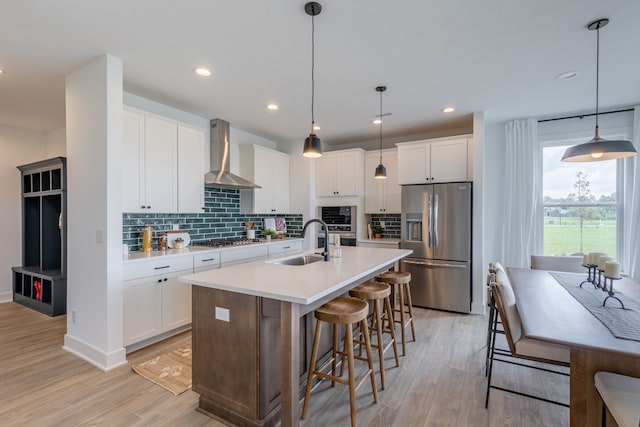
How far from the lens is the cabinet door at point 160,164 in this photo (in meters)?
3.29

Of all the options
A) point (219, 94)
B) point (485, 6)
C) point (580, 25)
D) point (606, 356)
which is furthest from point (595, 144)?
point (219, 94)

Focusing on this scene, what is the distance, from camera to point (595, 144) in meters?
2.15

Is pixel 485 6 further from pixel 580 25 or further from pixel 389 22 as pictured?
pixel 580 25

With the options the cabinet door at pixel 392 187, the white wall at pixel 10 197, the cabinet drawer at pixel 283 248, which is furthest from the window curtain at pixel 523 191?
the white wall at pixel 10 197

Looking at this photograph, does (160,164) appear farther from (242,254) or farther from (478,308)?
(478,308)

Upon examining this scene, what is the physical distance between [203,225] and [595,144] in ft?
14.0

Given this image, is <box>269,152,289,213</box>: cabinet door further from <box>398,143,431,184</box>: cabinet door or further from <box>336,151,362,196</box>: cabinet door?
<box>398,143,431,184</box>: cabinet door

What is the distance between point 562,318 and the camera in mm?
1762

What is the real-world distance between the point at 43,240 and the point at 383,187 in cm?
518

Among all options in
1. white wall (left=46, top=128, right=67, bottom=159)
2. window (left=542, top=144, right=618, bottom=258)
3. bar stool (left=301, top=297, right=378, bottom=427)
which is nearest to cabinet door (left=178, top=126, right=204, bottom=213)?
bar stool (left=301, top=297, right=378, bottom=427)

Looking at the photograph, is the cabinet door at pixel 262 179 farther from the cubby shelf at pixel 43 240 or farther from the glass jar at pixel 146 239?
the cubby shelf at pixel 43 240

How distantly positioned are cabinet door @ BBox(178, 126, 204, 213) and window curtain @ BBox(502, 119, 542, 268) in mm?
4214

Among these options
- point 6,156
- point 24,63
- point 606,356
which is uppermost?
point 24,63

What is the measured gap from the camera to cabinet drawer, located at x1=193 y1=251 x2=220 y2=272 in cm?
343
